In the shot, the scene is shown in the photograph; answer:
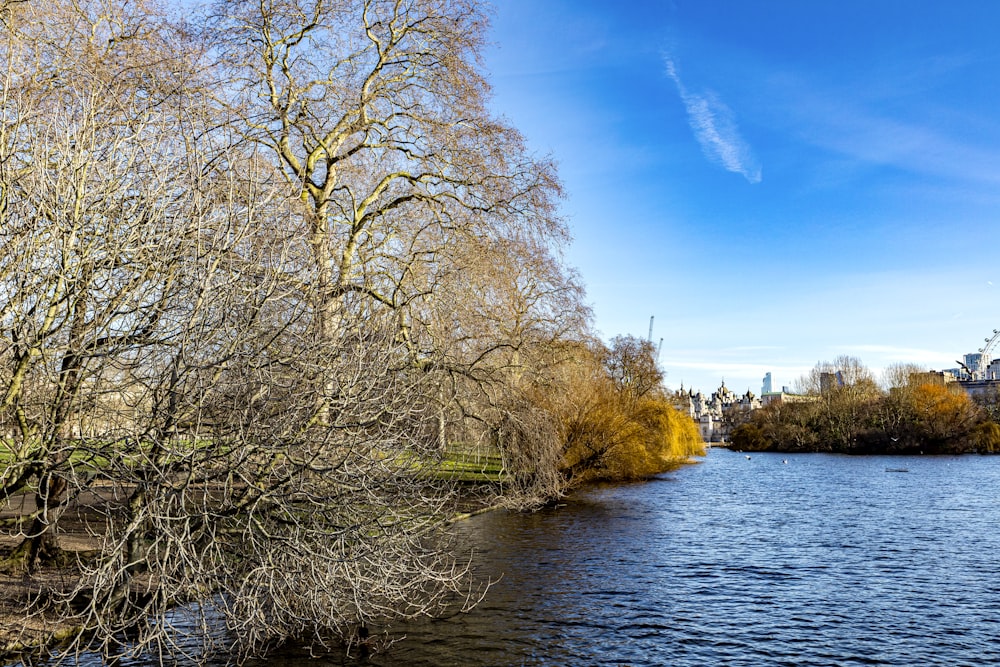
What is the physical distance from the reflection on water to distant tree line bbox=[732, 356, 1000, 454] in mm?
64693

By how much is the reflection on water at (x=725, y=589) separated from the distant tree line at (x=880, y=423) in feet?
212

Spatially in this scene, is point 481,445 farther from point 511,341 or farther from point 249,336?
point 249,336

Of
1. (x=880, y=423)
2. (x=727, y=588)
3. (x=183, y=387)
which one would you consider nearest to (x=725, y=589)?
(x=727, y=588)

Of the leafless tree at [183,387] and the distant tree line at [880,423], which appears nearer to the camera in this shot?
the leafless tree at [183,387]

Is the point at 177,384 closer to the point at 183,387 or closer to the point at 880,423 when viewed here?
the point at 183,387

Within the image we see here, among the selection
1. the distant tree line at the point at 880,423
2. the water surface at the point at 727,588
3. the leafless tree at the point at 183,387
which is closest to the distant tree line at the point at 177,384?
the leafless tree at the point at 183,387

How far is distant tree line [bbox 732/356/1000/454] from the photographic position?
90688mm

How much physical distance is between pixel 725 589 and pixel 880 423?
88.2 m

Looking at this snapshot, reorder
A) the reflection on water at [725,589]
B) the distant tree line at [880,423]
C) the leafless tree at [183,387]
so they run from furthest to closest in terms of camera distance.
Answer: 1. the distant tree line at [880,423]
2. the reflection on water at [725,589]
3. the leafless tree at [183,387]

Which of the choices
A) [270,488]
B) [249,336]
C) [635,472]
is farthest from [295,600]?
[635,472]

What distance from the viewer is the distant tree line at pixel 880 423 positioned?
90.7m

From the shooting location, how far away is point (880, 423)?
96.4 m

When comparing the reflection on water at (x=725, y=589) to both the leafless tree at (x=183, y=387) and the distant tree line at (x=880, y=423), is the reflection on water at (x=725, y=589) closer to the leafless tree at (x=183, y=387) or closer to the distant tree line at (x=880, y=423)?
the leafless tree at (x=183, y=387)

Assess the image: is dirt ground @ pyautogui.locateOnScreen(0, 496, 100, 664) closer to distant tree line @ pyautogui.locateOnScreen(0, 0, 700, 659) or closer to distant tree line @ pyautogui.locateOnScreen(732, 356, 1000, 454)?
distant tree line @ pyautogui.locateOnScreen(0, 0, 700, 659)
